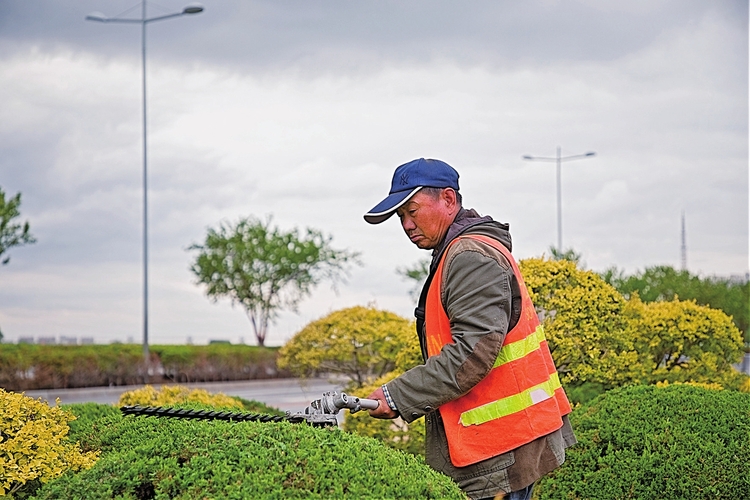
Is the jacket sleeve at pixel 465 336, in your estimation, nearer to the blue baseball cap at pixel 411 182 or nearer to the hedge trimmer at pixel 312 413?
the hedge trimmer at pixel 312 413

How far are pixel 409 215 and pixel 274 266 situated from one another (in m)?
31.8

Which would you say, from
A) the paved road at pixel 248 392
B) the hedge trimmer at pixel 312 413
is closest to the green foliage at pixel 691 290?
the paved road at pixel 248 392

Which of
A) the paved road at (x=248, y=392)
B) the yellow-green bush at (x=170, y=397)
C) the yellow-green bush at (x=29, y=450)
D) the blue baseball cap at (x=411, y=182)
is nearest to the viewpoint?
the blue baseball cap at (x=411, y=182)

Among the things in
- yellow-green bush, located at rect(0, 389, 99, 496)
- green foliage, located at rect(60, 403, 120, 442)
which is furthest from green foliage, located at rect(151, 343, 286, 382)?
yellow-green bush, located at rect(0, 389, 99, 496)

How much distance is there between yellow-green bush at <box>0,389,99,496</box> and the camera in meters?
4.02

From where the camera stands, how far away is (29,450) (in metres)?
4.11

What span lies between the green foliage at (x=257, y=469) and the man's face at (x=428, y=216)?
0.96 m

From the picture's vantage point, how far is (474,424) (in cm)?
367

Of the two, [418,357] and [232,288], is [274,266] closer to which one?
[232,288]

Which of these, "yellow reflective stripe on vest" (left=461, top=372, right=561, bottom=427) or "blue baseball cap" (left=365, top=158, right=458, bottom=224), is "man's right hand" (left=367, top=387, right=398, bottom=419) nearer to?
"yellow reflective stripe on vest" (left=461, top=372, right=561, bottom=427)

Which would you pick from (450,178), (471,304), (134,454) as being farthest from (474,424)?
(134,454)

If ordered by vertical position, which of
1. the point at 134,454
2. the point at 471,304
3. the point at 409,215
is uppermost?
the point at 409,215

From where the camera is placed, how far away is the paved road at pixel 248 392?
20047 mm

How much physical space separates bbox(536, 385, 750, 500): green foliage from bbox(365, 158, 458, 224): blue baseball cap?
2.81 meters
